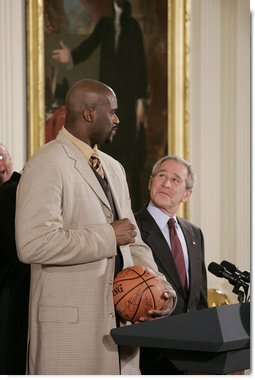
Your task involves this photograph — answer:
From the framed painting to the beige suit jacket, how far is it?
16.3ft

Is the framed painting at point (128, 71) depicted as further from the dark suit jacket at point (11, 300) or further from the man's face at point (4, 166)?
the dark suit jacket at point (11, 300)

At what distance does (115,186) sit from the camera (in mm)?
4426

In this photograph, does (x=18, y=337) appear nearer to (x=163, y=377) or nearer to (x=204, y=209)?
(x=163, y=377)

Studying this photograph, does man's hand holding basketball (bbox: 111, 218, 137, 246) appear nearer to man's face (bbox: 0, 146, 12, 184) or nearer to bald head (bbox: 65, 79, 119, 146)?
bald head (bbox: 65, 79, 119, 146)

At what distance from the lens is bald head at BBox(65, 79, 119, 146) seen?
4266 millimetres

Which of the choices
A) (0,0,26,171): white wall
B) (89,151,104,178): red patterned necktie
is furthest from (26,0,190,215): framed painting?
(89,151,104,178): red patterned necktie

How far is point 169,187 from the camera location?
19.1 ft

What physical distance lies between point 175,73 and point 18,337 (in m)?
5.38

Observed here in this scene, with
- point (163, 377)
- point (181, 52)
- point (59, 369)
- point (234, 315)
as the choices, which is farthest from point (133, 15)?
point (163, 377)

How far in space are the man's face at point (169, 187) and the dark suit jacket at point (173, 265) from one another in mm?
121

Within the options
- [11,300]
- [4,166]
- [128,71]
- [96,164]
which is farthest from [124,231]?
[128,71]

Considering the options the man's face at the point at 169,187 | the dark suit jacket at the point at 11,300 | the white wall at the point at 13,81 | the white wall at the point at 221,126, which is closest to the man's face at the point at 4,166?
the man's face at the point at 169,187

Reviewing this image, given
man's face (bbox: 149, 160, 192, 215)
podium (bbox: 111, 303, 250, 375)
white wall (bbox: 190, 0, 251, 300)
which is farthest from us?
white wall (bbox: 190, 0, 251, 300)

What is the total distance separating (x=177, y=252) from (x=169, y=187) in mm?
464
